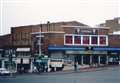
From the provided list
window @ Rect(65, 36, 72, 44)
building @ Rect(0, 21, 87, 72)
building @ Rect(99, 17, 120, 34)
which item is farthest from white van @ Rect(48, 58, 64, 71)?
building @ Rect(99, 17, 120, 34)

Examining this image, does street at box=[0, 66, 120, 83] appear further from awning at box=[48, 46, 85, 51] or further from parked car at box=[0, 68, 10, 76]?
awning at box=[48, 46, 85, 51]

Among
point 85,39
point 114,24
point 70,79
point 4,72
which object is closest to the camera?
point 70,79

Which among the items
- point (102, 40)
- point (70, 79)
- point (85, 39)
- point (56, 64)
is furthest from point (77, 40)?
point (70, 79)

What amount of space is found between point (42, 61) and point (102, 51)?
5.68 meters

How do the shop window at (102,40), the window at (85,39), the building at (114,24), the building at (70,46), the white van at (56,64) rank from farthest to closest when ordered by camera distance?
1. the building at (114,24)
2. the shop window at (102,40)
3. the window at (85,39)
4. the building at (70,46)
5. the white van at (56,64)

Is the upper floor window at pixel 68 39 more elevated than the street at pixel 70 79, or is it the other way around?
the upper floor window at pixel 68 39

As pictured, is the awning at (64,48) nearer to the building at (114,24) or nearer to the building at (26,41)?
the building at (26,41)

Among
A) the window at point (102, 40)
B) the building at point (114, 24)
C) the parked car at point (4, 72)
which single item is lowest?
the parked car at point (4, 72)

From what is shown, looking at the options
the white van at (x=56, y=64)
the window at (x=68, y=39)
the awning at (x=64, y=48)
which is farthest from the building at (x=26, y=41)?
the white van at (x=56, y=64)

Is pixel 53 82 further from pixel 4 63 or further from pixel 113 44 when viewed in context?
pixel 113 44

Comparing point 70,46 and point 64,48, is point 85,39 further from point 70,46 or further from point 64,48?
point 64,48

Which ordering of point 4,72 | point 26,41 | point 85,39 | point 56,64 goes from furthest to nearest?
point 26,41, point 85,39, point 56,64, point 4,72

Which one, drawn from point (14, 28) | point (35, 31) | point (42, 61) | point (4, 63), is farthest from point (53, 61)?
point (14, 28)

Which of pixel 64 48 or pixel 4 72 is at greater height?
pixel 64 48
